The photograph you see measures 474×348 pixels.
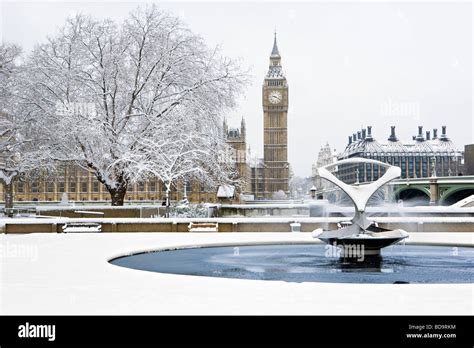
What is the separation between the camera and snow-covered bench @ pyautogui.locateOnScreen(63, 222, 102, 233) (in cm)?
2425

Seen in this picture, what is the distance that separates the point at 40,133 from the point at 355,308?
30056 mm

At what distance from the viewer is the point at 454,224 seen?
79.9ft

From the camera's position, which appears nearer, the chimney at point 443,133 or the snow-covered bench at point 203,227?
the snow-covered bench at point 203,227

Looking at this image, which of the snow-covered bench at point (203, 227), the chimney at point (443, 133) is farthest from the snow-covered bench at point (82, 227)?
the chimney at point (443, 133)

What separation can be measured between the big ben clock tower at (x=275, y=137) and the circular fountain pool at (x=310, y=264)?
120 m

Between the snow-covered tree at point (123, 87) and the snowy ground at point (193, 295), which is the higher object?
the snow-covered tree at point (123, 87)

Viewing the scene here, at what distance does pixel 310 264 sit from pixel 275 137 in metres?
127

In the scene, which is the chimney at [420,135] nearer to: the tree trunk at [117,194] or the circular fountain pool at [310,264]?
the tree trunk at [117,194]

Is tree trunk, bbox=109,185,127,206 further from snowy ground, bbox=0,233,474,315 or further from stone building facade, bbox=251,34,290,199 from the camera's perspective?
stone building facade, bbox=251,34,290,199

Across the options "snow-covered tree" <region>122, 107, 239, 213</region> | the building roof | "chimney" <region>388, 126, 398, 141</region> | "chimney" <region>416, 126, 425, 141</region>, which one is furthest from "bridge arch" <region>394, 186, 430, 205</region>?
"chimney" <region>388, 126, 398, 141</region>

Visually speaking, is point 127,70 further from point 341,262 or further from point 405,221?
point 341,262

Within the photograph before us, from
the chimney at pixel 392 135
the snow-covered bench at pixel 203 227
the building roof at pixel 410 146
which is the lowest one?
the snow-covered bench at pixel 203 227

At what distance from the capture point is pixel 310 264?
1405 centimetres

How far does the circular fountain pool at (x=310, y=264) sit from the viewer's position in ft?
38.6
